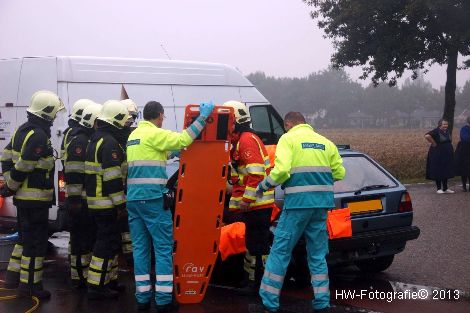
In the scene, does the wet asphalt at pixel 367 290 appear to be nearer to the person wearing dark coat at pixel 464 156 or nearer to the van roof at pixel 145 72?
the van roof at pixel 145 72

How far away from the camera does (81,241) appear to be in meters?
6.98

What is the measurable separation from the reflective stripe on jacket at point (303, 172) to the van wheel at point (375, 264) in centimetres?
197

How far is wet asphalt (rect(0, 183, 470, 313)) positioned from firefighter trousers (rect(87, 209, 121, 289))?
238mm

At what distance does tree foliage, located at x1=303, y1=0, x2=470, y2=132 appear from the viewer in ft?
68.9

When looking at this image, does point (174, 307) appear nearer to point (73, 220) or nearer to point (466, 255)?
point (73, 220)

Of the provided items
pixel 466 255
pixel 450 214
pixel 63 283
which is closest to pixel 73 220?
pixel 63 283

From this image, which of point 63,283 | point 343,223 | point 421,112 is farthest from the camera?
point 421,112

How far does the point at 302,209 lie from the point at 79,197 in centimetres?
249

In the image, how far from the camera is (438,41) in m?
22.3

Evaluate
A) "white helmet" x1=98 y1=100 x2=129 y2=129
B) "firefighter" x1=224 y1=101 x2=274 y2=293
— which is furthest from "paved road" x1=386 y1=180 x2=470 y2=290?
"white helmet" x1=98 y1=100 x2=129 y2=129

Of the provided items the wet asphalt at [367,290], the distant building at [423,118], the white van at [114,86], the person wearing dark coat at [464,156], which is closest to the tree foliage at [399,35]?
the person wearing dark coat at [464,156]

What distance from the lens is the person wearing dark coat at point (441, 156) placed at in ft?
49.3

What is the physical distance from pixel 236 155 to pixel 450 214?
681cm

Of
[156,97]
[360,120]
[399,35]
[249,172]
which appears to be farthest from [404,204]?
[360,120]
